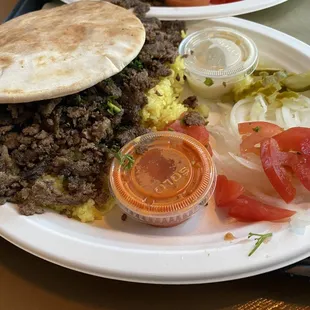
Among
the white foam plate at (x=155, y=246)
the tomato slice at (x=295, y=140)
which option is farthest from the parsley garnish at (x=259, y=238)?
the tomato slice at (x=295, y=140)

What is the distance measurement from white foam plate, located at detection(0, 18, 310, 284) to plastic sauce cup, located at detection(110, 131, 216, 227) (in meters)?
0.11

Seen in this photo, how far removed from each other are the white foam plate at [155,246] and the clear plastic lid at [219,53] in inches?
33.7

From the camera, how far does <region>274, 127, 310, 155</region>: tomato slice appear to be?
1998 millimetres

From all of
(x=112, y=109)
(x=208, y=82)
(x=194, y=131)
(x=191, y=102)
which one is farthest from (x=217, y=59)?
(x=112, y=109)

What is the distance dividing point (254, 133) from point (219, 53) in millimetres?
664

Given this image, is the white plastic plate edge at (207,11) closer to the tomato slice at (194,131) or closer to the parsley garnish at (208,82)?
the parsley garnish at (208,82)

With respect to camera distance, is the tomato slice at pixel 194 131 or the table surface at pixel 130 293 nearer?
the table surface at pixel 130 293

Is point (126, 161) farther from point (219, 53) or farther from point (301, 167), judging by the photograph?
point (219, 53)

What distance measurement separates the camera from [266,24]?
300 centimetres

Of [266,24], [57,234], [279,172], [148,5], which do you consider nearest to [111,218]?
[57,234]

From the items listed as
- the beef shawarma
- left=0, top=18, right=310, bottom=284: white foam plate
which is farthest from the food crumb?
the beef shawarma

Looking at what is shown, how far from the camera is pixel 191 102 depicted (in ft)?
8.27


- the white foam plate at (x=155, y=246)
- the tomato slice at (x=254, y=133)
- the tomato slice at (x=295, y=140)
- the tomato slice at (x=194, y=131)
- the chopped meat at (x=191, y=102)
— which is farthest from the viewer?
the chopped meat at (x=191, y=102)

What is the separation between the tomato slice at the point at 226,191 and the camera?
6.63ft
